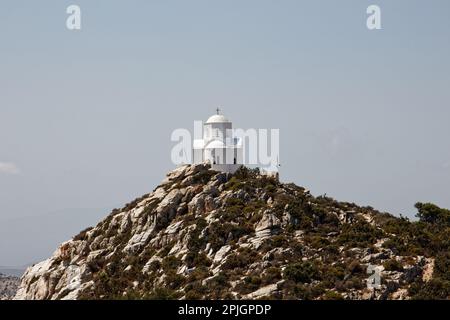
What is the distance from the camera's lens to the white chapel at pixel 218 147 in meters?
85.8

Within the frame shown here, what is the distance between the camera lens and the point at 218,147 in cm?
8600

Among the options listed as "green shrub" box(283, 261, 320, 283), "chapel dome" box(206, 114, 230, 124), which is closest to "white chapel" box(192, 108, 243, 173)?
"chapel dome" box(206, 114, 230, 124)

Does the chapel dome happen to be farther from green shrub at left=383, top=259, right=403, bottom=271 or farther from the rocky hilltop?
green shrub at left=383, top=259, right=403, bottom=271

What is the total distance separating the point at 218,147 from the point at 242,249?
769 inches

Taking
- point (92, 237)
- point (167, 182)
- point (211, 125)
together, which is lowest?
point (92, 237)

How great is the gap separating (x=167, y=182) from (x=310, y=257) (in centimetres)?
2772

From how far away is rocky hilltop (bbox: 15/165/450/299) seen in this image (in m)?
61.6

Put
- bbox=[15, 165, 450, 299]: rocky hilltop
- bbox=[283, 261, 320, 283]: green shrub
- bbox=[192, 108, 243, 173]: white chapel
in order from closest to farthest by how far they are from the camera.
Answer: bbox=[283, 261, 320, 283]: green shrub → bbox=[15, 165, 450, 299]: rocky hilltop → bbox=[192, 108, 243, 173]: white chapel

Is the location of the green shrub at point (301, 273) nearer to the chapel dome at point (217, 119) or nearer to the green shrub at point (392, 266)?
the green shrub at point (392, 266)

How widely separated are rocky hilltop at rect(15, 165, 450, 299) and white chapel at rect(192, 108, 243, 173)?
1.52 m
